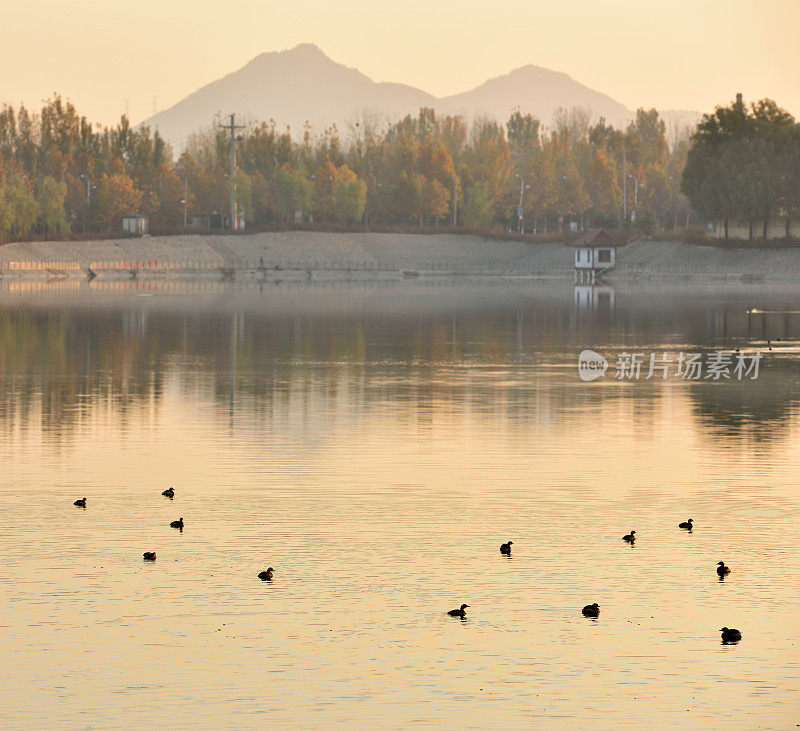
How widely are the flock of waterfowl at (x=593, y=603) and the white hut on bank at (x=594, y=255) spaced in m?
146

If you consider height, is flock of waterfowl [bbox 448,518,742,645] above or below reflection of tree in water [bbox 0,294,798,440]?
below

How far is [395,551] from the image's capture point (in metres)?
19.8

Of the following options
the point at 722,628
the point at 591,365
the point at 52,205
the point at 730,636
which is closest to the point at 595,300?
the point at 591,365

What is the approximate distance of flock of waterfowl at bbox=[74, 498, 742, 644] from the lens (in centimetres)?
1559

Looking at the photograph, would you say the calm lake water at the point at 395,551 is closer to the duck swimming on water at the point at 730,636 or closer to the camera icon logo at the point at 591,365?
the duck swimming on water at the point at 730,636

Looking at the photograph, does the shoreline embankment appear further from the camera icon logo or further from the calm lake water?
the calm lake water

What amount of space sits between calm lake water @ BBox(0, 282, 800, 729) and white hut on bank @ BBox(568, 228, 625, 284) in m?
123

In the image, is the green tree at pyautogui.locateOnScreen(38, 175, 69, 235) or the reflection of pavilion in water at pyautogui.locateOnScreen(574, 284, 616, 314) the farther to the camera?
the green tree at pyautogui.locateOnScreen(38, 175, 69, 235)

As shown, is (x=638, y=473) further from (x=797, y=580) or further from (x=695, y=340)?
(x=695, y=340)

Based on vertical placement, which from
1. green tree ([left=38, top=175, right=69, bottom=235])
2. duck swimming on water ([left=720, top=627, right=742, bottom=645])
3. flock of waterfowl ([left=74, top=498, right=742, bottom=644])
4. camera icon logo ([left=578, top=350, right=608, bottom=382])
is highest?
green tree ([left=38, top=175, right=69, bottom=235])

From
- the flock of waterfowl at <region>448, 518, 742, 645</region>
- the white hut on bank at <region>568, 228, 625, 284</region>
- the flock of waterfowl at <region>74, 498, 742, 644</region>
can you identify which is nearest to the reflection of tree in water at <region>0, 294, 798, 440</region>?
the flock of waterfowl at <region>74, 498, 742, 644</region>

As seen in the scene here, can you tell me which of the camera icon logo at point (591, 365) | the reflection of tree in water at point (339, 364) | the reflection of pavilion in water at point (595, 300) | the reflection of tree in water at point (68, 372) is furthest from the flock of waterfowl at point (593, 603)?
the reflection of pavilion in water at point (595, 300)

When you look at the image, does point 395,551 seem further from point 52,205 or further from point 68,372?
point 52,205

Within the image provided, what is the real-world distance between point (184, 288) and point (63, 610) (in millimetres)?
120204
